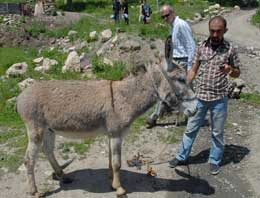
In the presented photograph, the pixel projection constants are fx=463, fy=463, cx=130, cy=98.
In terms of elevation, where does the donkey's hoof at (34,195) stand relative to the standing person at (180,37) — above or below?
below

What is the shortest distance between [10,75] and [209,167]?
26.4ft

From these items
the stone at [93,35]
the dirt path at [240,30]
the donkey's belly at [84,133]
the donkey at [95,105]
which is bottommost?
the dirt path at [240,30]

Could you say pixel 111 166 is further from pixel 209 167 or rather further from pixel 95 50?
pixel 95 50

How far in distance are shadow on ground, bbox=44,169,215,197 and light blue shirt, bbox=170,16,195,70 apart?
2115 millimetres

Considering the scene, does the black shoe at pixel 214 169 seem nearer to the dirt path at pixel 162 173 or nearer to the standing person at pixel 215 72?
the dirt path at pixel 162 173

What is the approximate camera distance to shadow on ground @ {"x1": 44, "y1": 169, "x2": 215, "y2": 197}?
7.60 metres

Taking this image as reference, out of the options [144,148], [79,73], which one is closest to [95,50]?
[79,73]

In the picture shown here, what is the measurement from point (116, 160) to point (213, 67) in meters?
Result: 2.13

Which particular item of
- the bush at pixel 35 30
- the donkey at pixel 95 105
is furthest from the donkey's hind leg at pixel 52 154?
the bush at pixel 35 30

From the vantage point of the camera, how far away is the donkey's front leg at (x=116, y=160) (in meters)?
7.06

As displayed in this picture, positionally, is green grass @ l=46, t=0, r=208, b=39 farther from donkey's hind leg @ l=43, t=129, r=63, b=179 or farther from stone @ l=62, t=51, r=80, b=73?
donkey's hind leg @ l=43, t=129, r=63, b=179

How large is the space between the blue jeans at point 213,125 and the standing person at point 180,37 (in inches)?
31.6

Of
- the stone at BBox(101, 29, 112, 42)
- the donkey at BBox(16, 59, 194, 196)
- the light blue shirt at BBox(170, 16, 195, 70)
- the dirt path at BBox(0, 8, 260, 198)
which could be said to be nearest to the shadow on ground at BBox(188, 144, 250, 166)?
the dirt path at BBox(0, 8, 260, 198)

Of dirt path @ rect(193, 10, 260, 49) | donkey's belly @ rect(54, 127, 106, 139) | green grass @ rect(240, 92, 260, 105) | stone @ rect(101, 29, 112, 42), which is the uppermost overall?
donkey's belly @ rect(54, 127, 106, 139)
